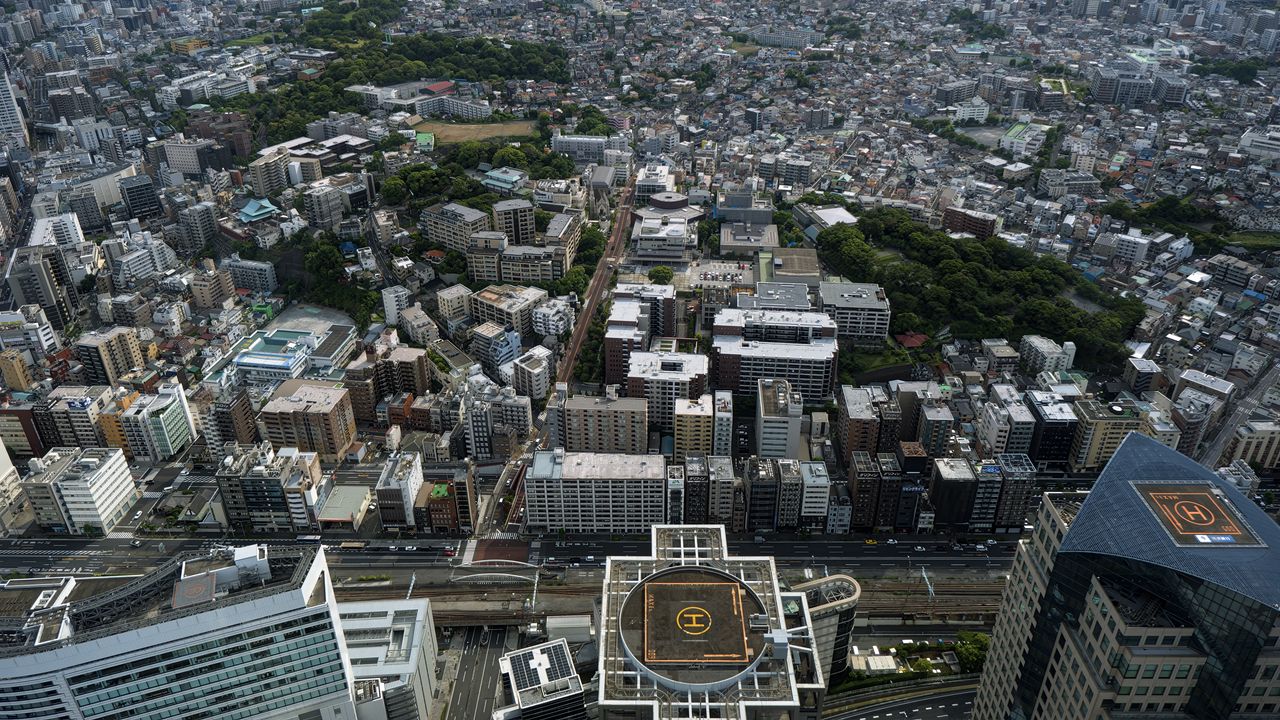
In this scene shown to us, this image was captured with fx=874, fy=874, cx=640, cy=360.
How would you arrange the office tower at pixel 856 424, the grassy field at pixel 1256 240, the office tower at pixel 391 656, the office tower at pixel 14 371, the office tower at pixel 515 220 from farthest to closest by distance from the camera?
the grassy field at pixel 1256 240, the office tower at pixel 515 220, the office tower at pixel 14 371, the office tower at pixel 856 424, the office tower at pixel 391 656

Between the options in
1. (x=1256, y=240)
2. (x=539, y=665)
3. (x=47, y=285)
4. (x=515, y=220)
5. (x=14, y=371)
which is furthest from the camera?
(x=1256, y=240)

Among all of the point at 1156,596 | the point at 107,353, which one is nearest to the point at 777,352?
the point at 1156,596

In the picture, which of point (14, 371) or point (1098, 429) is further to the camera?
point (14, 371)

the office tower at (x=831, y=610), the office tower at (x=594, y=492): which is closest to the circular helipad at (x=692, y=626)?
the office tower at (x=831, y=610)

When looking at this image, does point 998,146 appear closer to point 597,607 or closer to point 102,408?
point 597,607

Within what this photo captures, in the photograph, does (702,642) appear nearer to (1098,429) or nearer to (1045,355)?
(1098,429)

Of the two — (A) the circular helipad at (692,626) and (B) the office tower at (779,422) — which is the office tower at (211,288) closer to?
(B) the office tower at (779,422)

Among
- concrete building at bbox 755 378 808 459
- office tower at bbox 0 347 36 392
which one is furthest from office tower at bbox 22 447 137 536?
concrete building at bbox 755 378 808 459
